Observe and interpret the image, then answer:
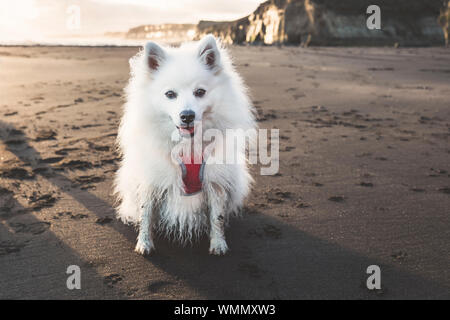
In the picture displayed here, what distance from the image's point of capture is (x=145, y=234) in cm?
241

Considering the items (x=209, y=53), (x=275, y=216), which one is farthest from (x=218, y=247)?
(x=209, y=53)

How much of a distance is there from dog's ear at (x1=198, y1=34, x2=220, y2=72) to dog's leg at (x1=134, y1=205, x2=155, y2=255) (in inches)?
42.2

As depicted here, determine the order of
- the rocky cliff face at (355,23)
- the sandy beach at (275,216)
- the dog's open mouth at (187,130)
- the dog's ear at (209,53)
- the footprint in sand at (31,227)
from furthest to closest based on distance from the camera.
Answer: the rocky cliff face at (355,23)
the footprint in sand at (31,227)
the dog's ear at (209,53)
the dog's open mouth at (187,130)
the sandy beach at (275,216)

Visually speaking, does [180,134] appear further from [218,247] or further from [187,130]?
[218,247]

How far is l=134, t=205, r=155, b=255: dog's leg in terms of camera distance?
93.7 inches

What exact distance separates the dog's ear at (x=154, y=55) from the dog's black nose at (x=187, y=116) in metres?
0.46

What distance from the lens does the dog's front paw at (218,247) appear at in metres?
2.38

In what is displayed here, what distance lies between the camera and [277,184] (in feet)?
11.4

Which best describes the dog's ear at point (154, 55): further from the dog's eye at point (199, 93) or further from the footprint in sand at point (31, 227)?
the footprint in sand at point (31, 227)

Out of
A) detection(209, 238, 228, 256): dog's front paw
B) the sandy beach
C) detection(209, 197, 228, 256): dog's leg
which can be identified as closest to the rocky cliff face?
the sandy beach

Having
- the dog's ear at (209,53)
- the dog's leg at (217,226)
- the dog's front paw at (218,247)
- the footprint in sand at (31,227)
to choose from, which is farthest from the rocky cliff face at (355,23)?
the footprint in sand at (31,227)

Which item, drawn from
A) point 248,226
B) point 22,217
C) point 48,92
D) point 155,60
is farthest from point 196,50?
point 48,92

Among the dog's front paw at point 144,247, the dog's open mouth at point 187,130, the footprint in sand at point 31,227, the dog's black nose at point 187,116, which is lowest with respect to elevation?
the dog's front paw at point 144,247

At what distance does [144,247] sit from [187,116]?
0.96 metres
